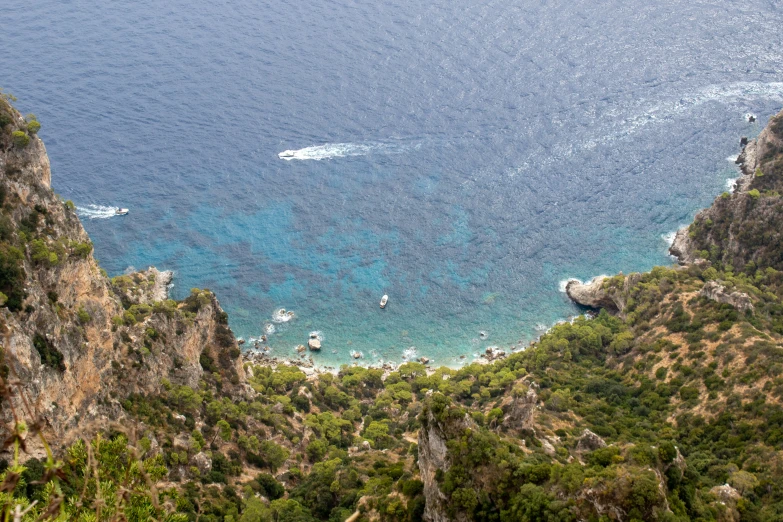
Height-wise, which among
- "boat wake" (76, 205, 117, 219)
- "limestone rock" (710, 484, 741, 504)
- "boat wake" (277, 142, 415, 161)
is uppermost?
"boat wake" (277, 142, 415, 161)

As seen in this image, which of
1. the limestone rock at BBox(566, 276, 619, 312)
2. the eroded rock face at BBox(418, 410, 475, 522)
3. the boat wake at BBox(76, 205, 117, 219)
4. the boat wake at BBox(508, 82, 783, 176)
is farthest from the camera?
the boat wake at BBox(508, 82, 783, 176)

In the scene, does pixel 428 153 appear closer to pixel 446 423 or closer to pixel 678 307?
pixel 678 307

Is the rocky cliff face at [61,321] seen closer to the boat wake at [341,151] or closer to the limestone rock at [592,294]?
the limestone rock at [592,294]

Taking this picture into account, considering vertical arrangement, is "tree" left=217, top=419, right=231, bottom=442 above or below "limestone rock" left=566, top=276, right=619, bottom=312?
below

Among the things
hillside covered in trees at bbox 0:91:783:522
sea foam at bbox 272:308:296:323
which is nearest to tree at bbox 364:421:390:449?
hillside covered in trees at bbox 0:91:783:522

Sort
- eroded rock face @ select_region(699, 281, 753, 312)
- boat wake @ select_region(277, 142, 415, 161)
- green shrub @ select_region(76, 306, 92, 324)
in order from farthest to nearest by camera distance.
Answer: boat wake @ select_region(277, 142, 415, 161) → eroded rock face @ select_region(699, 281, 753, 312) → green shrub @ select_region(76, 306, 92, 324)

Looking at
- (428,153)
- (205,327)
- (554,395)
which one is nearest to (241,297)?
(205,327)

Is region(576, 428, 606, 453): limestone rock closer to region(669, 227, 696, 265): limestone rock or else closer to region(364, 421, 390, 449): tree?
region(364, 421, 390, 449): tree
